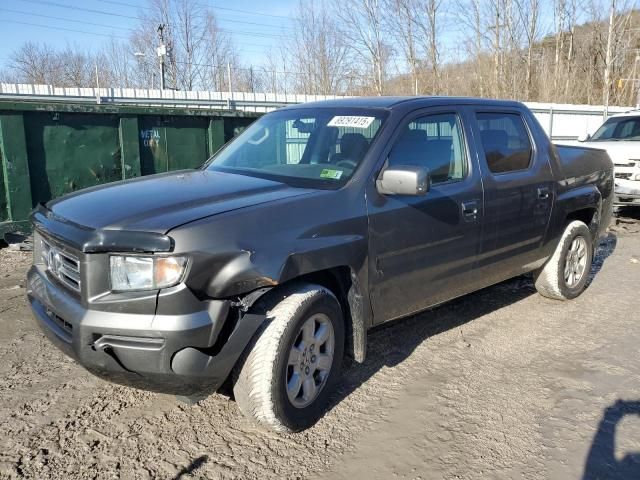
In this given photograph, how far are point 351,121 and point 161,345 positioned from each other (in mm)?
1936

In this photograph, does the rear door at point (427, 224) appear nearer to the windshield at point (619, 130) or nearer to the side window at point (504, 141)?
the side window at point (504, 141)

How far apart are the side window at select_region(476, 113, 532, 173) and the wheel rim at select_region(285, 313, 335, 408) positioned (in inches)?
75.9

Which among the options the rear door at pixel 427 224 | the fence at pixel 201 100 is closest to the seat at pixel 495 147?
the rear door at pixel 427 224

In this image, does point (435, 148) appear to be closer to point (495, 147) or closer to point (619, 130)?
point (495, 147)

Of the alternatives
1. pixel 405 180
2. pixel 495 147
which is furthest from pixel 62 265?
pixel 495 147

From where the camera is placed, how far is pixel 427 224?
11.6 feet

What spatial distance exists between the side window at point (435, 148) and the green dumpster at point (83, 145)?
487 cm

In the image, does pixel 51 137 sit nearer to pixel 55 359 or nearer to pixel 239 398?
pixel 55 359

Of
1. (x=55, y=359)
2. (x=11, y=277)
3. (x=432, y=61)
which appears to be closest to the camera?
(x=55, y=359)

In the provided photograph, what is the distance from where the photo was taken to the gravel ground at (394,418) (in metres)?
2.75

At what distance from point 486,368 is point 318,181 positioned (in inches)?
70.6

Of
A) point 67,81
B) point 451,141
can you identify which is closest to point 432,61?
point 67,81

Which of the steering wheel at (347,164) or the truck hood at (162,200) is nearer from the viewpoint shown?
the truck hood at (162,200)

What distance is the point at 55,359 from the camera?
3.87 meters
